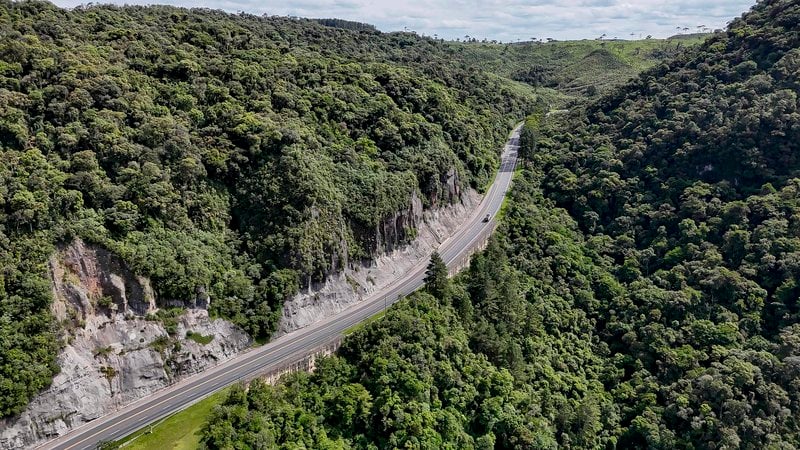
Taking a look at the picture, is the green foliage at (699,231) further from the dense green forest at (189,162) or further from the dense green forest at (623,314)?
the dense green forest at (189,162)

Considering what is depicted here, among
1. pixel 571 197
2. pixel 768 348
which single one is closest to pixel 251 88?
pixel 571 197

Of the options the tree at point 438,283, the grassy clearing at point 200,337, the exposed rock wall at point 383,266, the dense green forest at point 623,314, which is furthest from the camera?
the tree at point 438,283

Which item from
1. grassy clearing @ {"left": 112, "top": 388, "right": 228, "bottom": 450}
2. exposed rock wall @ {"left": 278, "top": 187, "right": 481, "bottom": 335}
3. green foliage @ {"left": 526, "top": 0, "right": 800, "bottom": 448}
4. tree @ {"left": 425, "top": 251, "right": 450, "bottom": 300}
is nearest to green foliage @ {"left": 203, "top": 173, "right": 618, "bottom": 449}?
tree @ {"left": 425, "top": 251, "right": 450, "bottom": 300}

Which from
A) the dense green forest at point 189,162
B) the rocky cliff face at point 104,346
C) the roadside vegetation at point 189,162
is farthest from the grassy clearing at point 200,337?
the dense green forest at point 189,162

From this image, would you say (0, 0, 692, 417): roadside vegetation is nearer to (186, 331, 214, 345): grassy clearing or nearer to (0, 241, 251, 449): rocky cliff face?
(0, 241, 251, 449): rocky cliff face

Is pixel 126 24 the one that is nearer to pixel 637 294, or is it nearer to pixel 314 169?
pixel 314 169

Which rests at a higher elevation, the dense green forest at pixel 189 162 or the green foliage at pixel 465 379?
the dense green forest at pixel 189 162
